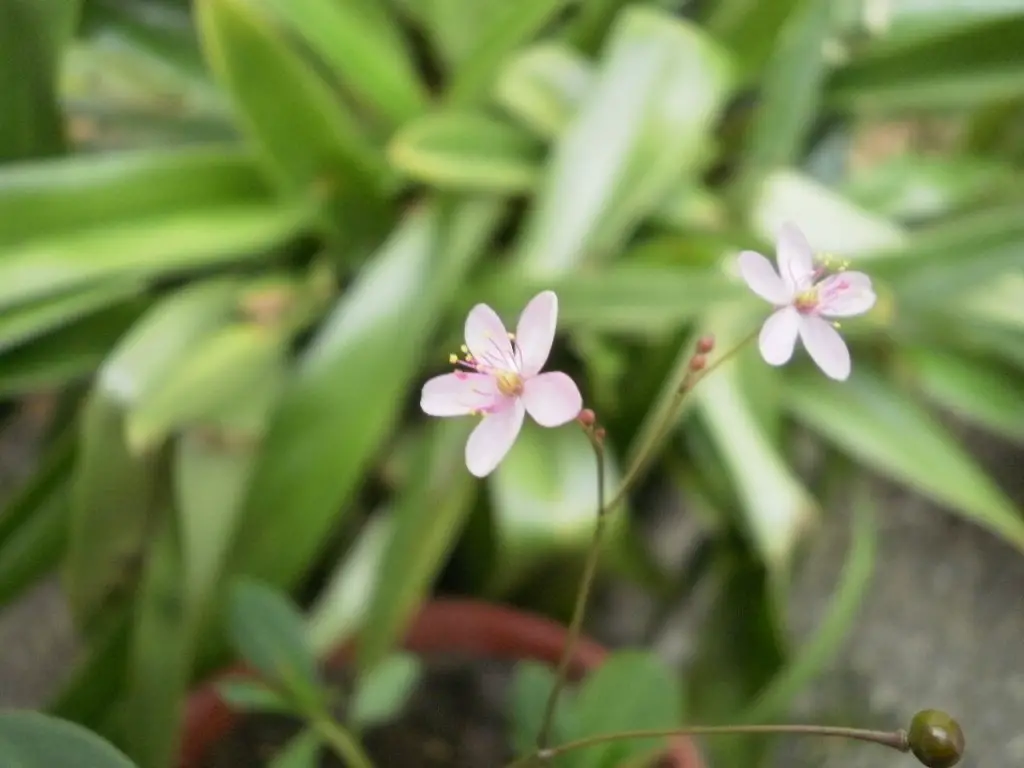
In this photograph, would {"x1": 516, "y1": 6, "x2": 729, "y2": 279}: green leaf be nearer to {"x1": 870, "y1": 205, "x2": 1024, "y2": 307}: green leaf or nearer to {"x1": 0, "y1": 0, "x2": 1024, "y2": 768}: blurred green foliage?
{"x1": 0, "y1": 0, "x2": 1024, "y2": 768}: blurred green foliage

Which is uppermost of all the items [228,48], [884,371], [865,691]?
[228,48]

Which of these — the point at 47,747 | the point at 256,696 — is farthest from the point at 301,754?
the point at 47,747

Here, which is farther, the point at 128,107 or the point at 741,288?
the point at 128,107

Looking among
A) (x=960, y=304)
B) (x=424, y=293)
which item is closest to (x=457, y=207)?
(x=424, y=293)

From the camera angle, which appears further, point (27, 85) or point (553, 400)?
point (27, 85)

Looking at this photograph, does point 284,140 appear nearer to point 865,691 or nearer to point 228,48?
point 228,48

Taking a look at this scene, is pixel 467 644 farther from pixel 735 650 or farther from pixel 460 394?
pixel 460 394
